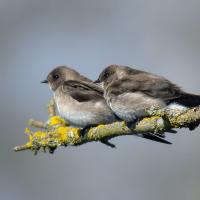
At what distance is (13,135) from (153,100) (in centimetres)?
544

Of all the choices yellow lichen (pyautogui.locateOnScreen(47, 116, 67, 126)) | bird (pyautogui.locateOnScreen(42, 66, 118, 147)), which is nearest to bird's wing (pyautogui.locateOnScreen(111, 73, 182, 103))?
bird (pyautogui.locateOnScreen(42, 66, 118, 147))

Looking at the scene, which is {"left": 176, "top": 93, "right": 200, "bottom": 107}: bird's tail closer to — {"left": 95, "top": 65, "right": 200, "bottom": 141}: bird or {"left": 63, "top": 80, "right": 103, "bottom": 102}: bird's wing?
{"left": 95, "top": 65, "right": 200, "bottom": 141}: bird

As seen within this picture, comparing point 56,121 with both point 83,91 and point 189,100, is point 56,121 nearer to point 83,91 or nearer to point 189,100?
point 83,91

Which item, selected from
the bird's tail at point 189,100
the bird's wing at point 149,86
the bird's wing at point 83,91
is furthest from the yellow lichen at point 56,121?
the bird's tail at point 189,100

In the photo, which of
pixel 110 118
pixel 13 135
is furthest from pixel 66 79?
pixel 13 135

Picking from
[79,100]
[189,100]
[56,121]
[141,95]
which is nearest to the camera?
[189,100]

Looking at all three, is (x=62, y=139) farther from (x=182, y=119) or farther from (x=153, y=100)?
(x=182, y=119)

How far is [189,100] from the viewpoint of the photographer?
24.1ft

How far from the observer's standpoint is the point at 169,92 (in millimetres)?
7730

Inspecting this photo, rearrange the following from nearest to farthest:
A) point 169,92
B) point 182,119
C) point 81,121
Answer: point 182,119 < point 169,92 < point 81,121

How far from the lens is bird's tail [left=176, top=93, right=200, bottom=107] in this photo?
23.7 ft

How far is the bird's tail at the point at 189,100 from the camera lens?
7238mm

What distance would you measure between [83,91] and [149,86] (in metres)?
1.43

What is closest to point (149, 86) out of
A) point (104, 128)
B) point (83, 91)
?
point (104, 128)
